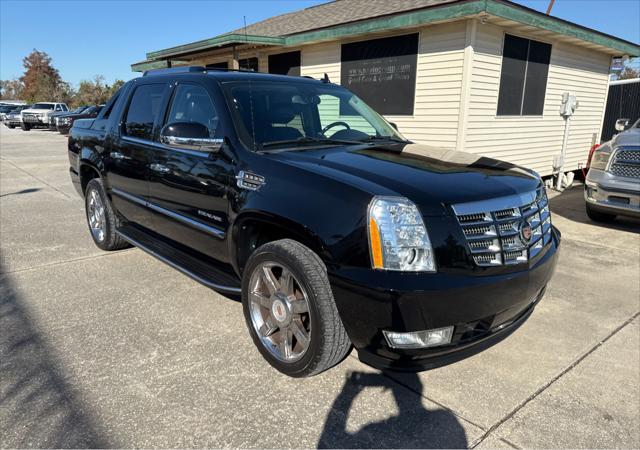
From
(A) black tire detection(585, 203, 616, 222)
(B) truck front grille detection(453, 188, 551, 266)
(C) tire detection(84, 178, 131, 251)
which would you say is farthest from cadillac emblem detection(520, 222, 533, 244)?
(A) black tire detection(585, 203, 616, 222)

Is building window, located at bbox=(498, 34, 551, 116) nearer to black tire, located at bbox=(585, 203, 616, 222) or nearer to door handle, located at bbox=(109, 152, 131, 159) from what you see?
black tire, located at bbox=(585, 203, 616, 222)

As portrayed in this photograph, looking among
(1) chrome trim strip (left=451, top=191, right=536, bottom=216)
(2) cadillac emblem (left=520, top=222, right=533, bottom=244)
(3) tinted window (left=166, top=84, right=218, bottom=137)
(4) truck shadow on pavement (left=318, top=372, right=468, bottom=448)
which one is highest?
(3) tinted window (left=166, top=84, right=218, bottom=137)

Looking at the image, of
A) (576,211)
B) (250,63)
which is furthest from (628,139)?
(250,63)

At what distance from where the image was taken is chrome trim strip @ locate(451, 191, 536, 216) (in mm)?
2450

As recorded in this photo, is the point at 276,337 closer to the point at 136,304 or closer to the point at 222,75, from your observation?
the point at 136,304

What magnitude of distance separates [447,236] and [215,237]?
1700mm

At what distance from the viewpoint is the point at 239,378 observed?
2.85m

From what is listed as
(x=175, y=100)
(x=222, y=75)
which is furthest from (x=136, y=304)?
(x=222, y=75)

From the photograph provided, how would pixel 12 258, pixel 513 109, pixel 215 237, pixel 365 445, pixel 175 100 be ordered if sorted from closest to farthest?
1. pixel 365 445
2. pixel 215 237
3. pixel 175 100
4. pixel 12 258
5. pixel 513 109

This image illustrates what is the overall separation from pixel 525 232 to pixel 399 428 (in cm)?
131

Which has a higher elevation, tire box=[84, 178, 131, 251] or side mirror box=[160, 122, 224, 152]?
side mirror box=[160, 122, 224, 152]

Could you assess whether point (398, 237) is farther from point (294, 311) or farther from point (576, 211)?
point (576, 211)

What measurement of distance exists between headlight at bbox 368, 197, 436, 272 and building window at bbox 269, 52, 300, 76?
10.3 metres

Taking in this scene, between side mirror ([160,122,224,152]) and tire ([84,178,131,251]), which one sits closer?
side mirror ([160,122,224,152])
